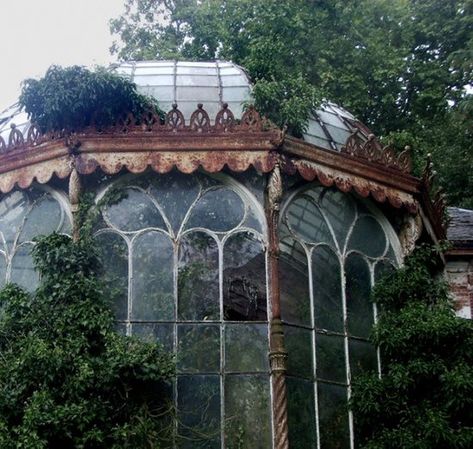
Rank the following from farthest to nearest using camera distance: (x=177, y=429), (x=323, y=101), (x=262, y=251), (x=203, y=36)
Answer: (x=203, y=36) < (x=323, y=101) < (x=262, y=251) < (x=177, y=429)

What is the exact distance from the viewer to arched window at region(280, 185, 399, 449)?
13008 mm

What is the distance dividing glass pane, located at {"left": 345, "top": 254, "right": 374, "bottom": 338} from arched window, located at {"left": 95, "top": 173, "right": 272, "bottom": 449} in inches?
60.8

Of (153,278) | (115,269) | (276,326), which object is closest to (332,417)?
(276,326)

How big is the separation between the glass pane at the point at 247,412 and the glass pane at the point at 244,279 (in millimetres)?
A: 868

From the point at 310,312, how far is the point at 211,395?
1.89m

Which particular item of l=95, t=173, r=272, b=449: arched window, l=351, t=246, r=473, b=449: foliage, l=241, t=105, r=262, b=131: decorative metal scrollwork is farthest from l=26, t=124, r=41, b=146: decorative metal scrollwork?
l=351, t=246, r=473, b=449: foliage

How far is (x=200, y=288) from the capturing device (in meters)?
13.0

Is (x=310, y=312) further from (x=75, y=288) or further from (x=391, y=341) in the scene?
(x=75, y=288)

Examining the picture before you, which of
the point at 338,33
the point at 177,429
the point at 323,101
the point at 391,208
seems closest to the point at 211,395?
the point at 177,429

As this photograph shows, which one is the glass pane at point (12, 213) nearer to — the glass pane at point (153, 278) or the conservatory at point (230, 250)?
the conservatory at point (230, 250)

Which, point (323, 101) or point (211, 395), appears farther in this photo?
point (323, 101)

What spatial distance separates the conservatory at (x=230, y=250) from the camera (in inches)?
496

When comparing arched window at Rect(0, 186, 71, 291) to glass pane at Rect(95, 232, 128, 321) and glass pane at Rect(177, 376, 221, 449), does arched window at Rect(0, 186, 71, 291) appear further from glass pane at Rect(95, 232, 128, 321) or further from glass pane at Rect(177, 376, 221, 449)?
glass pane at Rect(177, 376, 221, 449)

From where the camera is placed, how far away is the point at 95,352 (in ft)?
40.7
